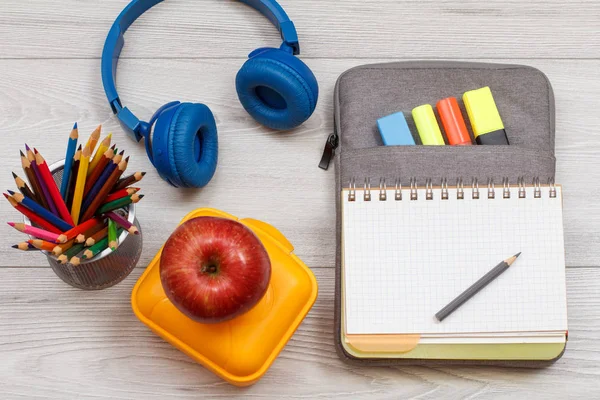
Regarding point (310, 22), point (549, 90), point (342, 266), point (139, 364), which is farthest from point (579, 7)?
point (139, 364)

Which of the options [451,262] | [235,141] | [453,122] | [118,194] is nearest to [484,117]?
[453,122]

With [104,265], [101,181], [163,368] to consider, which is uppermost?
[101,181]

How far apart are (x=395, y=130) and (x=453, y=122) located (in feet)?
0.20

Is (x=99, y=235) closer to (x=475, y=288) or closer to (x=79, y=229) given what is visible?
(x=79, y=229)

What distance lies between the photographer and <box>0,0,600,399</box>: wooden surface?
69 centimetres

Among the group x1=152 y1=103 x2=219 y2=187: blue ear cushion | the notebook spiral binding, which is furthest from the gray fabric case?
x1=152 y1=103 x2=219 y2=187: blue ear cushion

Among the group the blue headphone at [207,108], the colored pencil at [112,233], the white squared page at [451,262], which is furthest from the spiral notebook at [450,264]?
the colored pencil at [112,233]

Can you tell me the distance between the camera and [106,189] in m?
0.59

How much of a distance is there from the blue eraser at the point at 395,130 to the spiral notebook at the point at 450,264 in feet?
0.17

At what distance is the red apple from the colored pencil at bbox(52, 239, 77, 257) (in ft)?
0.27

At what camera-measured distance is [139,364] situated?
0.69m

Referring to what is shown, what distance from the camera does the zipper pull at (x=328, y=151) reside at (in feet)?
2.41

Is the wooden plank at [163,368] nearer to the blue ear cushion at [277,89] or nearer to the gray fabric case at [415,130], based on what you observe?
the gray fabric case at [415,130]

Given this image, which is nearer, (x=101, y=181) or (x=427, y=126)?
(x=101, y=181)
